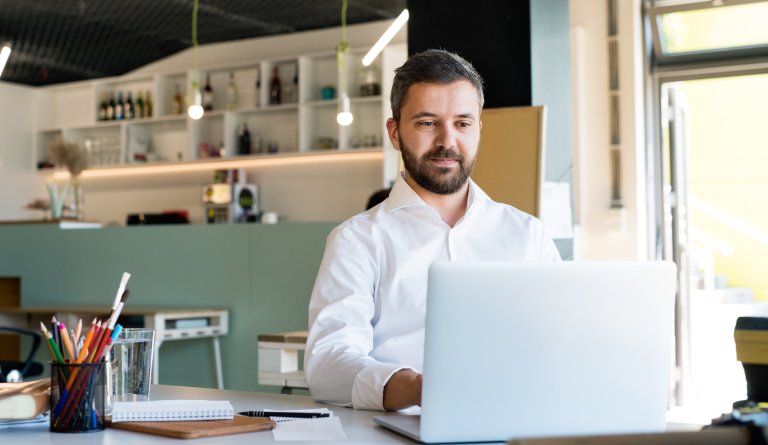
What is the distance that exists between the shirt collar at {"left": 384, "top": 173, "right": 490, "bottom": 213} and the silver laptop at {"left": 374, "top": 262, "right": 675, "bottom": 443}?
75 centimetres

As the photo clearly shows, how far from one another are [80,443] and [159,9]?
654 cm

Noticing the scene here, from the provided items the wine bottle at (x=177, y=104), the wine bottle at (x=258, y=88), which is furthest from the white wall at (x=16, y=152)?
the wine bottle at (x=258, y=88)

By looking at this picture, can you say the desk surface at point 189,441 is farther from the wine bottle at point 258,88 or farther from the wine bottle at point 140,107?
the wine bottle at point 140,107

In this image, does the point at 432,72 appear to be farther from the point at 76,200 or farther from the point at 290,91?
the point at 290,91

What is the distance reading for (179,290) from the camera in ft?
20.3

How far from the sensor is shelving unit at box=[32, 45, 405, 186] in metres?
8.04

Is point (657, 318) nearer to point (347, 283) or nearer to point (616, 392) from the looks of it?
point (616, 392)

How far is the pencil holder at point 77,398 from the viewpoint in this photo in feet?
4.99

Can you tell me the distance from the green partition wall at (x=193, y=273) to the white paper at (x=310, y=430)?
13.2ft

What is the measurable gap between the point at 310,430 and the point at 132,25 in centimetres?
709

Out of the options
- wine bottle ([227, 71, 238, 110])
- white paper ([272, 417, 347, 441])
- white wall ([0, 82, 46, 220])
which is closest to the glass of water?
white paper ([272, 417, 347, 441])

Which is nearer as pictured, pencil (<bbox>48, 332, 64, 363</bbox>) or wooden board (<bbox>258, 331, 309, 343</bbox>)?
pencil (<bbox>48, 332, 64, 363</bbox>)

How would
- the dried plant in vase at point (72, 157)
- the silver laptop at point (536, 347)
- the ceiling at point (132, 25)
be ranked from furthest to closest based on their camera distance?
the ceiling at point (132, 25) → the dried plant in vase at point (72, 157) → the silver laptop at point (536, 347)

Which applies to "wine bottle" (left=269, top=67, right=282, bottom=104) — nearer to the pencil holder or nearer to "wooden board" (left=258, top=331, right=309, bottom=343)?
"wooden board" (left=258, top=331, right=309, bottom=343)
